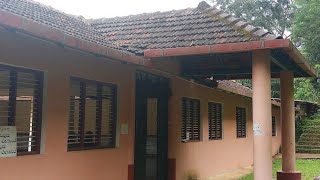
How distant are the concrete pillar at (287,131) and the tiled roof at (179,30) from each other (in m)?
3.09

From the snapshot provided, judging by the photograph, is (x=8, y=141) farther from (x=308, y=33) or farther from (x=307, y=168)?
(x=308, y=33)

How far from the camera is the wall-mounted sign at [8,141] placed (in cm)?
606

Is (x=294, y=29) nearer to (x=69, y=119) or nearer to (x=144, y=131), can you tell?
(x=144, y=131)

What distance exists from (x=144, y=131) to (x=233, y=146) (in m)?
6.31

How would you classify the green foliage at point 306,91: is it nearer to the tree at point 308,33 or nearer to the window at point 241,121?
the tree at point 308,33

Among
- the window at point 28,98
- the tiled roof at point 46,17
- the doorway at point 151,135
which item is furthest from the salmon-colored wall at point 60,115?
the doorway at point 151,135

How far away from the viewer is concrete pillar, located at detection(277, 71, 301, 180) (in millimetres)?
10523

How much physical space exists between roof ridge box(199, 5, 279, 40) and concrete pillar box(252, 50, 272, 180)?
0.37 m

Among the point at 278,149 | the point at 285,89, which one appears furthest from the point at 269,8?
the point at 285,89

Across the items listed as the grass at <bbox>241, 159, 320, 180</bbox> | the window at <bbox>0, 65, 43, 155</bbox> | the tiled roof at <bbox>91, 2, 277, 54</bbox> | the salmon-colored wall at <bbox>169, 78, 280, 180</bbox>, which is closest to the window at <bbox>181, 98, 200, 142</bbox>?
the salmon-colored wall at <bbox>169, 78, 280, 180</bbox>

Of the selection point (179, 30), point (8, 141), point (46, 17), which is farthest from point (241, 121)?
point (8, 141)

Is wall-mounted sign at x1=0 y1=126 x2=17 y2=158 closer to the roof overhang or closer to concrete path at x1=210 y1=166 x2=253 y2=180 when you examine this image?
the roof overhang

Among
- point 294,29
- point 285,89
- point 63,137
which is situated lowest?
point 63,137

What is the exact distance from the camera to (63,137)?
7207mm
